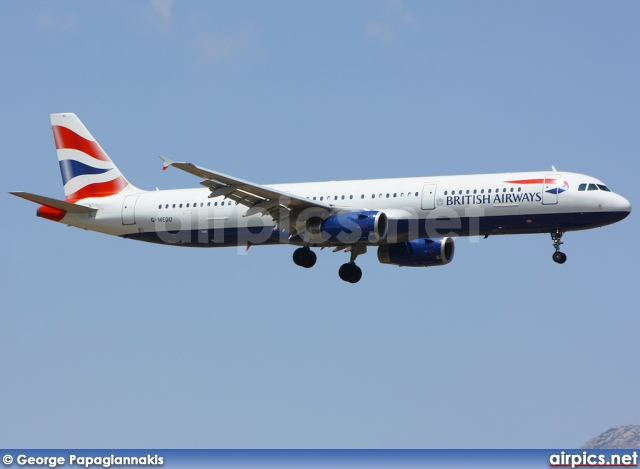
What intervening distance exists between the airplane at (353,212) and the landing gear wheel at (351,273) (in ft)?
0.15

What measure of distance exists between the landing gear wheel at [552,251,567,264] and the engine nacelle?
283 inches

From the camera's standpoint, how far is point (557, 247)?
160 ft

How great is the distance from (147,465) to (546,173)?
21849 millimetres

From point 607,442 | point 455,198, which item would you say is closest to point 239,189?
point 455,198

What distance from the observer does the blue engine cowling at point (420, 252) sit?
5266 centimetres

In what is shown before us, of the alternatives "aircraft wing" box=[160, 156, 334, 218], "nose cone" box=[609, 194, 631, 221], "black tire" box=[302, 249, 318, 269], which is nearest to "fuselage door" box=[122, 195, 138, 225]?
"aircraft wing" box=[160, 156, 334, 218]

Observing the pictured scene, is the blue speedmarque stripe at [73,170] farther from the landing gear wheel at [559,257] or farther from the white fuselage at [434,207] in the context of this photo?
the landing gear wheel at [559,257]

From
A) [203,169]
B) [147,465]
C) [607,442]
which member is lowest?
[147,465]

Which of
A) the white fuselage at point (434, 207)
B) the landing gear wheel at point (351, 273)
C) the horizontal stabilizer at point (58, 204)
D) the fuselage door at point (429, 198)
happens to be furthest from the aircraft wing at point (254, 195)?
the horizontal stabilizer at point (58, 204)

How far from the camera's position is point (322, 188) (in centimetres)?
5147

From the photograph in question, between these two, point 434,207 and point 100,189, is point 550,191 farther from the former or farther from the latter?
point 100,189

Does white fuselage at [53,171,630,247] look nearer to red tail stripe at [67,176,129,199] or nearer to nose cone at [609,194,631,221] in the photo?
nose cone at [609,194,631,221]

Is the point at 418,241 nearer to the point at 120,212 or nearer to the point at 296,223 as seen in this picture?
the point at 296,223

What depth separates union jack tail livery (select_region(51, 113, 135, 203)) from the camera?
184ft
